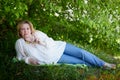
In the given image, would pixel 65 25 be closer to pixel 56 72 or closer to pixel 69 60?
pixel 69 60

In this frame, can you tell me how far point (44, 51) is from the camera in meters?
6.80

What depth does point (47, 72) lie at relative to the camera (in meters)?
6.23

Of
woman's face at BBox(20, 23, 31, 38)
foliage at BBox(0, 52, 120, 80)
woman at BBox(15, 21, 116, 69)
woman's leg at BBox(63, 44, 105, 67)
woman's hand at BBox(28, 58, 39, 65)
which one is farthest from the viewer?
woman's leg at BBox(63, 44, 105, 67)

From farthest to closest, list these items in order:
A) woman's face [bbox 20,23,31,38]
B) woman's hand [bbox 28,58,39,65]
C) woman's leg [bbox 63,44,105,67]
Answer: woman's leg [bbox 63,44,105,67] < woman's face [bbox 20,23,31,38] < woman's hand [bbox 28,58,39,65]

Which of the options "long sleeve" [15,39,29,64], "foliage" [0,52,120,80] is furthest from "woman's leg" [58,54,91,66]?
"long sleeve" [15,39,29,64]

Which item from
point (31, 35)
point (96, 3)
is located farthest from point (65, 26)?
point (31, 35)

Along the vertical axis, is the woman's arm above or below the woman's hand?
above

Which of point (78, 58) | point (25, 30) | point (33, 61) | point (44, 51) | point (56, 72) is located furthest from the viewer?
point (78, 58)

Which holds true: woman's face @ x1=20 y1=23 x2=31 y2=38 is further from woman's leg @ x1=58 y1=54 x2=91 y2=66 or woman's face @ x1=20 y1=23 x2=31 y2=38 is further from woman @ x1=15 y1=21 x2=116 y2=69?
woman's leg @ x1=58 y1=54 x2=91 y2=66

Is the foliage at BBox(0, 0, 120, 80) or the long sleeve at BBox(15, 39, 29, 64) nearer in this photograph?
the foliage at BBox(0, 0, 120, 80)

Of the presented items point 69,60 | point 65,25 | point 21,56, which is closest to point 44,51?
point 21,56

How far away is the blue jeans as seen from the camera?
7004 mm

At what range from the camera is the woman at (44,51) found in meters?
6.77

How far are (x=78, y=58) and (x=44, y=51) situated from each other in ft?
2.18
